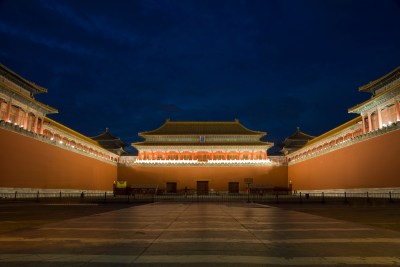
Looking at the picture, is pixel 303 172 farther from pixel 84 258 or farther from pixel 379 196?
pixel 84 258

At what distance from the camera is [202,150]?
51.6m

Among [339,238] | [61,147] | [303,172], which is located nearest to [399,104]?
[303,172]

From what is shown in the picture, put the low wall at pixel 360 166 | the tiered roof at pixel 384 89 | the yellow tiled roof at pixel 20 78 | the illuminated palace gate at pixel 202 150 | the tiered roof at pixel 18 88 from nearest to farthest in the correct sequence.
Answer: the low wall at pixel 360 166, the tiered roof at pixel 384 89, the tiered roof at pixel 18 88, the yellow tiled roof at pixel 20 78, the illuminated palace gate at pixel 202 150

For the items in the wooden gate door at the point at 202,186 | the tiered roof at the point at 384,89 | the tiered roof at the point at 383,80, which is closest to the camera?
the tiered roof at the point at 384,89

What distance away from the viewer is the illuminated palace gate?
50.0 metres

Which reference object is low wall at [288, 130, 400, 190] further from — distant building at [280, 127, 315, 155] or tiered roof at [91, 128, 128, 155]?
tiered roof at [91, 128, 128, 155]

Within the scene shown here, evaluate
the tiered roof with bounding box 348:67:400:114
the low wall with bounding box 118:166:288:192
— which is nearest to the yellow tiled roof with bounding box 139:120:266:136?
the low wall with bounding box 118:166:288:192

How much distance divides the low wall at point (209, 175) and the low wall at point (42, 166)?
8.33 meters

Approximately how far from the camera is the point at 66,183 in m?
35.0

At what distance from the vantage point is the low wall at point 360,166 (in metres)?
24.9

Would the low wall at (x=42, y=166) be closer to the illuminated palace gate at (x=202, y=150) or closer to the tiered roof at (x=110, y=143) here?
the illuminated palace gate at (x=202, y=150)

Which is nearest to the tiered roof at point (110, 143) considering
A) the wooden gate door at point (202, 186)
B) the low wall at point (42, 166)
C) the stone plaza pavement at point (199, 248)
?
the low wall at point (42, 166)

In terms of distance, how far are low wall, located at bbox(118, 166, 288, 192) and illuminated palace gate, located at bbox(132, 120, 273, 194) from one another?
0.35 metres

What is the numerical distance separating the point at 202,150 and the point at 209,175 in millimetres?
4402
